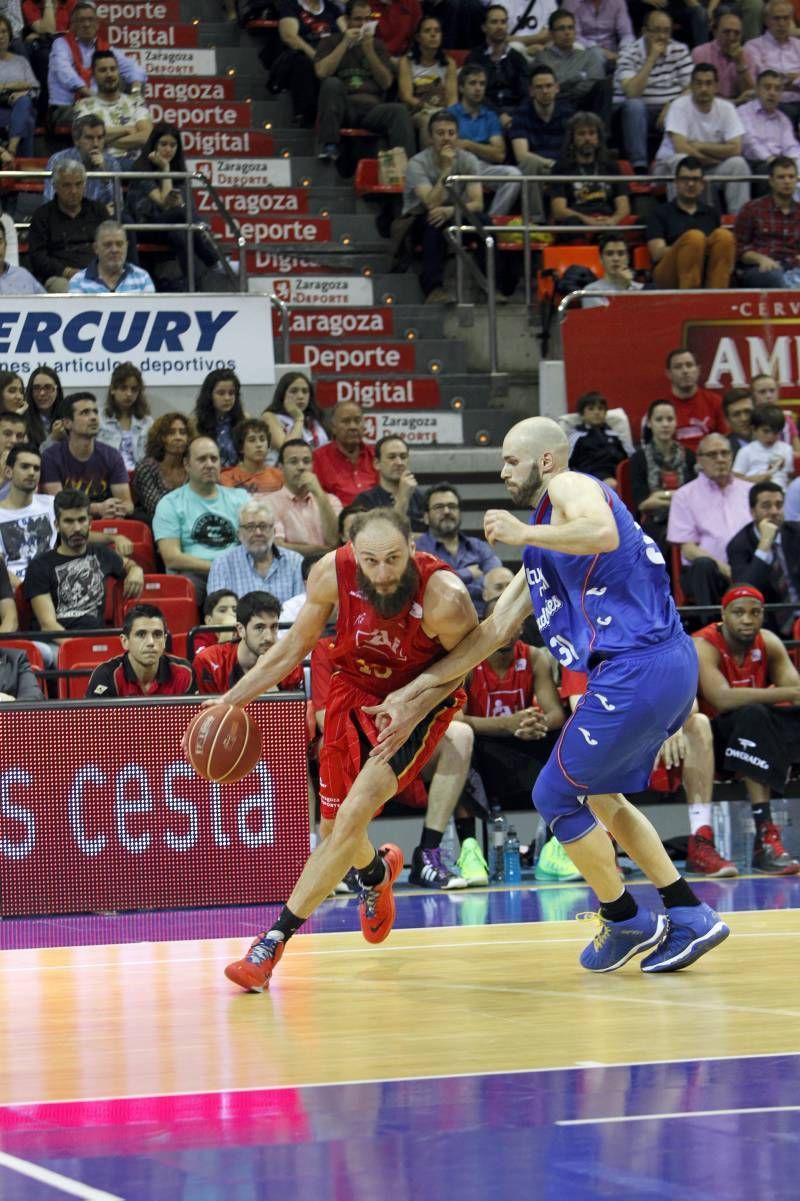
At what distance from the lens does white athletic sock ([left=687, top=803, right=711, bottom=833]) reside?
1091 centimetres

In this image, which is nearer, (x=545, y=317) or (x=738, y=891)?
(x=738, y=891)

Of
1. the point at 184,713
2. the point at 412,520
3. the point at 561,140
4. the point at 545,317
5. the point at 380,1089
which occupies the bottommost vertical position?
the point at 380,1089

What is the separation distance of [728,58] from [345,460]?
7824 mm

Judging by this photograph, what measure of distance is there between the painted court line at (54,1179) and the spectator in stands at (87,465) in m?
8.49

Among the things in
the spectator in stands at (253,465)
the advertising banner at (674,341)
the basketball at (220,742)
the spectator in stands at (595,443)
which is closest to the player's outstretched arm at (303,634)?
the basketball at (220,742)

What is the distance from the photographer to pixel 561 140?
17781mm

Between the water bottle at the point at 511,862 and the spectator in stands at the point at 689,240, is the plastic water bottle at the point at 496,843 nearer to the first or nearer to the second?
the water bottle at the point at 511,862

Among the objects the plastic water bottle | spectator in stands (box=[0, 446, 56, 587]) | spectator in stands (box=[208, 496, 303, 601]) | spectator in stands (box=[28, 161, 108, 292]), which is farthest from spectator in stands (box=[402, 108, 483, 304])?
the plastic water bottle

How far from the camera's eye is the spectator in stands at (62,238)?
48.0 ft

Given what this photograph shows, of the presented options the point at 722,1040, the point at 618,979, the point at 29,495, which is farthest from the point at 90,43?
the point at 722,1040

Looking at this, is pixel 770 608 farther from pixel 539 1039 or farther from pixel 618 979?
pixel 539 1039

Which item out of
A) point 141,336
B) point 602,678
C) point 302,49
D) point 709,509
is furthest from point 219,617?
point 302,49

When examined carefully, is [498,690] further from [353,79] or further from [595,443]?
[353,79]

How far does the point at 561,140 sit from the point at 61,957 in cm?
1163
